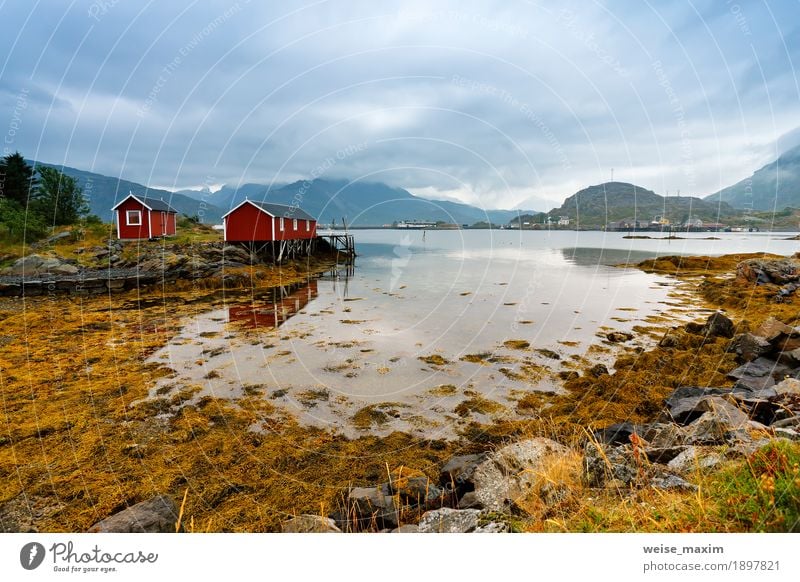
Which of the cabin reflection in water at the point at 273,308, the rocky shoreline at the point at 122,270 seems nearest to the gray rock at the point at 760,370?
the cabin reflection in water at the point at 273,308

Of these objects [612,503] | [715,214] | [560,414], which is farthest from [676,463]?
[715,214]

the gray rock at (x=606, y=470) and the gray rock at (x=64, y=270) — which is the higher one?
the gray rock at (x=64, y=270)

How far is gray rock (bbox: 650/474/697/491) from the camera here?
377 centimetres

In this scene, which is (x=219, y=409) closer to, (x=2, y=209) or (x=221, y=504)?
(x=221, y=504)

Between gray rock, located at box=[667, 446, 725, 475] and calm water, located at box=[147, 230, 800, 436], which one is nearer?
gray rock, located at box=[667, 446, 725, 475]

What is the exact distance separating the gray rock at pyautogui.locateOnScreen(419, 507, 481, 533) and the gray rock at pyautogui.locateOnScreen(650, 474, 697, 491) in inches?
72.5

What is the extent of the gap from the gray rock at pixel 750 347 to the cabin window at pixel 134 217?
162 feet

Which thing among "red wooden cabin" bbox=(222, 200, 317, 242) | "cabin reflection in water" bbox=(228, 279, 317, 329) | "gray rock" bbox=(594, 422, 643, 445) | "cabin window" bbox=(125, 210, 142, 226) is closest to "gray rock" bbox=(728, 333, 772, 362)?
"gray rock" bbox=(594, 422, 643, 445)

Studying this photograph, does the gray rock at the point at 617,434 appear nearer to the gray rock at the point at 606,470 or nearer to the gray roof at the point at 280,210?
the gray rock at the point at 606,470

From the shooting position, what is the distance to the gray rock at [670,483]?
148 inches

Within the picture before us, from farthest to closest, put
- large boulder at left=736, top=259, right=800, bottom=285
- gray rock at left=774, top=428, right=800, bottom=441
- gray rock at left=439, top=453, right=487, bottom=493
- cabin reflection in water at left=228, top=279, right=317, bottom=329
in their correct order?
large boulder at left=736, top=259, right=800, bottom=285 → cabin reflection in water at left=228, top=279, right=317, bottom=329 → gray rock at left=439, top=453, right=487, bottom=493 → gray rock at left=774, top=428, right=800, bottom=441

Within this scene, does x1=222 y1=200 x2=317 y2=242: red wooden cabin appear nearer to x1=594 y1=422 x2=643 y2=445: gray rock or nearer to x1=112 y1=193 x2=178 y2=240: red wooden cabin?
x1=112 y1=193 x2=178 y2=240: red wooden cabin

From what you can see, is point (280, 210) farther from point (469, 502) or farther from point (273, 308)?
point (469, 502)

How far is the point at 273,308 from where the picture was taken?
23.2m
